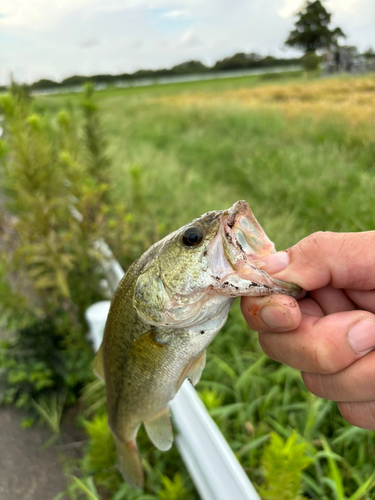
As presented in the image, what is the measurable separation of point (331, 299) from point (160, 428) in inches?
34.7

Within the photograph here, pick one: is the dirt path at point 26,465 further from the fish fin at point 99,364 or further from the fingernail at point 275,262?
the fingernail at point 275,262

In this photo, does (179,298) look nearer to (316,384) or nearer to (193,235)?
(193,235)

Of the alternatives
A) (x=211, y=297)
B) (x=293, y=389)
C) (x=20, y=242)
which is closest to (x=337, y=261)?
(x=211, y=297)

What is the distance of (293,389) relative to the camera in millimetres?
2252

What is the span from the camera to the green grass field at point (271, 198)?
190cm

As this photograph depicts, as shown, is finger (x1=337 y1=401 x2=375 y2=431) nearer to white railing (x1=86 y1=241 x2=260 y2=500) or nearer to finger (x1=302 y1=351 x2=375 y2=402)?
finger (x1=302 y1=351 x2=375 y2=402)

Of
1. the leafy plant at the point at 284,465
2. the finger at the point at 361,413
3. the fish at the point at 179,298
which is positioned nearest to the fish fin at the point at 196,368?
the fish at the point at 179,298

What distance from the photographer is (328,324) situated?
3.61 feet

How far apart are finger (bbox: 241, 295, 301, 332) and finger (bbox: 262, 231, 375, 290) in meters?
0.10

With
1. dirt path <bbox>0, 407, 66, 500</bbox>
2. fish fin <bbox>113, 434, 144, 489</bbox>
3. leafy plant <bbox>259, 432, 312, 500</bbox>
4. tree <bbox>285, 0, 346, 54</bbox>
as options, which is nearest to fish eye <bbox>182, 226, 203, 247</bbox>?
leafy plant <bbox>259, 432, 312, 500</bbox>

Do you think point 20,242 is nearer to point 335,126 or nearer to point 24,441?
point 24,441

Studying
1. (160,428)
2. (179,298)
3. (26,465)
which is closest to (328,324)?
(179,298)

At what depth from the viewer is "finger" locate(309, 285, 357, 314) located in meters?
1.31

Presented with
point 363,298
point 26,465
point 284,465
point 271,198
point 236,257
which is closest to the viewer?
point 236,257
